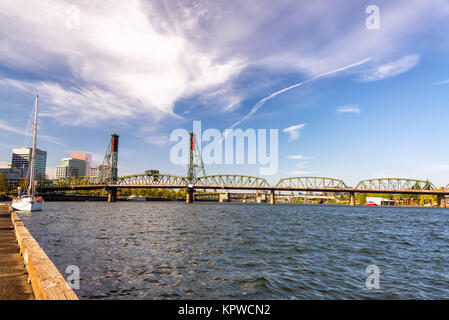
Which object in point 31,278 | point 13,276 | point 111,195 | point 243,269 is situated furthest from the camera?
point 111,195

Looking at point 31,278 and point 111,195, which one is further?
point 111,195

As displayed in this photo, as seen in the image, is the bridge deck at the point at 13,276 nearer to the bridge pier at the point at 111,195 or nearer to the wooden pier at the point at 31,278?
the wooden pier at the point at 31,278

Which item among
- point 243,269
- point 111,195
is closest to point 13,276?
point 243,269

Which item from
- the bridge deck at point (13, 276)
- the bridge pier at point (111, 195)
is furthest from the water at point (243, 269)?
the bridge pier at point (111, 195)

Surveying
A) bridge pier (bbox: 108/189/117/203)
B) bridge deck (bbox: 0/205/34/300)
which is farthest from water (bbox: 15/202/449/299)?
bridge pier (bbox: 108/189/117/203)

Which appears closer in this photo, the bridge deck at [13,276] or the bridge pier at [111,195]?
the bridge deck at [13,276]

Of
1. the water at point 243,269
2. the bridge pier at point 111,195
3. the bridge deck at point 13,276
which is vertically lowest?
the bridge pier at point 111,195

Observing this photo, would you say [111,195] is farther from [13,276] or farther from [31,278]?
[31,278]

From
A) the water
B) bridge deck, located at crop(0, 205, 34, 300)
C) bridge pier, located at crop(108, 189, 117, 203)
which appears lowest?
bridge pier, located at crop(108, 189, 117, 203)

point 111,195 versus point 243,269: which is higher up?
point 243,269

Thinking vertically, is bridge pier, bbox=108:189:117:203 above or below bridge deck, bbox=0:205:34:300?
below

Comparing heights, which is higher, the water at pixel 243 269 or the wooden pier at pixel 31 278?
the wooden pier at pixel 31 278

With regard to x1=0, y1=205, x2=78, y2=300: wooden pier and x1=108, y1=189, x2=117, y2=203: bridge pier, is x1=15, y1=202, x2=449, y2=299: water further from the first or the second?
x1=108, y1=189, x2=117, y2=203: bridge pier

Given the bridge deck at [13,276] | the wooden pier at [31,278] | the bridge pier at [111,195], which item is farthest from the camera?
the bridge pier at [111,195]
